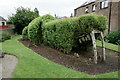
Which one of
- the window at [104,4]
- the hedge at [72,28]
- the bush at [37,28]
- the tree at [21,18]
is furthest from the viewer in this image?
the tree at [21,18]

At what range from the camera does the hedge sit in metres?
6.48

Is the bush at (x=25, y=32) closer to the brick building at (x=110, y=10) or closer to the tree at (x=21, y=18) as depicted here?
the tree at (x=21, y=18)

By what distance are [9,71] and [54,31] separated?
409 cm

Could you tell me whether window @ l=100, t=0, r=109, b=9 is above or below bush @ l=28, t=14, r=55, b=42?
above

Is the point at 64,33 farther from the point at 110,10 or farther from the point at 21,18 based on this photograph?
the point at 21,18

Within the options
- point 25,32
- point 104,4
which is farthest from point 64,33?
point 104,4

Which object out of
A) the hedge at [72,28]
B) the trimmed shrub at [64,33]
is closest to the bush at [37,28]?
the trimmed shrub at [64,33]

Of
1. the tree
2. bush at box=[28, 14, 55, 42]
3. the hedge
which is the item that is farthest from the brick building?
the tree

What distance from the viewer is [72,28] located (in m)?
6.89

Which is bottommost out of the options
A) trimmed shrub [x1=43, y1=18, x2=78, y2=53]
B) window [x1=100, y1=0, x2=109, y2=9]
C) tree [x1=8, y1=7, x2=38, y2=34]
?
trimmed shrub [x1=43, y1=18, x2=78, y2=53]

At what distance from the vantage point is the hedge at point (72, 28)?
648 centimetres

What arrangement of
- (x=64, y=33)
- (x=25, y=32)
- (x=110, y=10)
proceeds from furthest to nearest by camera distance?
(x=110, y=10) < (x=25, y=32) < (x=64, y=33)

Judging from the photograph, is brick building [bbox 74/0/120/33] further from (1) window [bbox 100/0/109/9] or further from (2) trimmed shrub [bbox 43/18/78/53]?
(2) trimmed shrub [bbox 43/18/78/53]

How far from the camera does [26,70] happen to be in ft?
16.1
